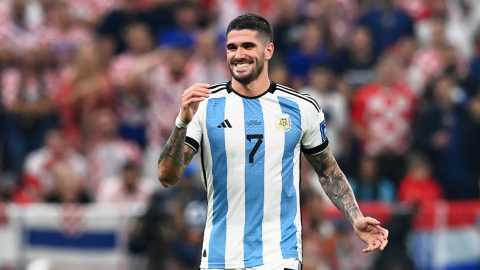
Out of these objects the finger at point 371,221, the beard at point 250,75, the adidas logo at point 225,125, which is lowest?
the finger at point 371,221

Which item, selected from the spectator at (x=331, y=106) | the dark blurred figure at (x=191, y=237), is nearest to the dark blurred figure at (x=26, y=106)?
the dark blurred figure at (x=191, y=237)

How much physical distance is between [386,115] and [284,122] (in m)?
6.86

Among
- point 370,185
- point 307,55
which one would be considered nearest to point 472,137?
point 370,185

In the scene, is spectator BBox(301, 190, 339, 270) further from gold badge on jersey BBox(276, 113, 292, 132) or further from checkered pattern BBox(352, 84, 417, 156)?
gold badge on jersey BBox(276, 113, 292, 132)

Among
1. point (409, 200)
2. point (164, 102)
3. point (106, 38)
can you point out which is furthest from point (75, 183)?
point (409, 200)

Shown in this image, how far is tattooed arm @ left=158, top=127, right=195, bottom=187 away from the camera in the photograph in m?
5.84

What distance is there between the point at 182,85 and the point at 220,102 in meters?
6.78

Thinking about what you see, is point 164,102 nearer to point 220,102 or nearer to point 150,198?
point 150,198

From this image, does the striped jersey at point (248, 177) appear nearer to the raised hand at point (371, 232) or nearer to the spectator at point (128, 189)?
the raised hand at point (371, 232)

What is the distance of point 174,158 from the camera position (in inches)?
232

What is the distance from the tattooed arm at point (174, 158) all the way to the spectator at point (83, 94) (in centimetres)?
736

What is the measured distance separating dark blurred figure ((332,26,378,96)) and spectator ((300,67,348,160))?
2.91 ft

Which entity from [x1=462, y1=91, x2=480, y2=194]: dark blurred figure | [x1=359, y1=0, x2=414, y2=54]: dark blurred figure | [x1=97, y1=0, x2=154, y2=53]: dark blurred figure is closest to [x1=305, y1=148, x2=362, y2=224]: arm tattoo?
[x1=462, y1=91, x2=480, y2=194]: dark blurred figure

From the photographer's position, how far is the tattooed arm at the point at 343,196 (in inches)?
229
